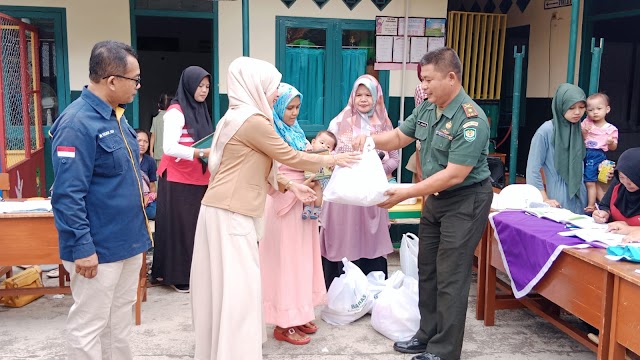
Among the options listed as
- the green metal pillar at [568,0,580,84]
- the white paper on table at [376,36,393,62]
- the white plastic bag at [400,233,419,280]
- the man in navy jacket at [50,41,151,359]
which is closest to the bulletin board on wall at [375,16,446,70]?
the white paper on table at [376,36,393,62]

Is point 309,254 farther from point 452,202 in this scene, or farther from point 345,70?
point 345,70

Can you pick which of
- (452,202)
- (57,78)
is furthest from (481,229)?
(57,78)

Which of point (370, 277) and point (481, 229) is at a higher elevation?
point (481, 229)

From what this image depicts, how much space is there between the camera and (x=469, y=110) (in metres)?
3.04

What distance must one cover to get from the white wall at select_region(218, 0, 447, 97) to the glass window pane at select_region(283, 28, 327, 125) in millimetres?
190

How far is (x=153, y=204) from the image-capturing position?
18.5ft

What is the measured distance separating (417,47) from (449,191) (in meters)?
3.64

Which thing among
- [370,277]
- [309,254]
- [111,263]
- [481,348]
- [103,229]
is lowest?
[481,348]

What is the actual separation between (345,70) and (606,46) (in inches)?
136

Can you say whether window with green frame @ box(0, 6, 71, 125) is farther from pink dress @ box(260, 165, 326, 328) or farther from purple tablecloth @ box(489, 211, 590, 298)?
purple tablecloth @ box(489, 211, 590, 298)

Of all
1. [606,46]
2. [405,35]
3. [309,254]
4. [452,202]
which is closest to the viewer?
[452,202]

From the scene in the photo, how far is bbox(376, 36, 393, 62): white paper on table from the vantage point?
6.39 meters

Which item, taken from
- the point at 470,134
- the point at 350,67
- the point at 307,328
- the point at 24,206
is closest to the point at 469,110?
the point at 470,134

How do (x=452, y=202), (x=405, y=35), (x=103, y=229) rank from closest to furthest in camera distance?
(x=103, y=229) → (x=452, y=202) → (x=405, y=35)
